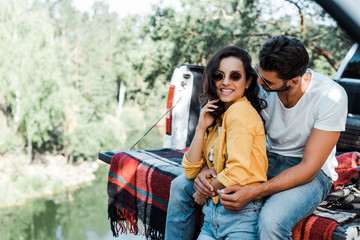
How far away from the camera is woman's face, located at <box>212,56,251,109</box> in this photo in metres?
1.95

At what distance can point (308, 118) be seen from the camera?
1875 millimetres

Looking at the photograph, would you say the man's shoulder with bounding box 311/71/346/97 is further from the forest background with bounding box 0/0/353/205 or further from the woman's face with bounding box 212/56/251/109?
the forest background with bounding box 0/0/353/205

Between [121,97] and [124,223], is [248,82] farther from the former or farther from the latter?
[121,97]

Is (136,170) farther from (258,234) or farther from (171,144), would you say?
(258,234)

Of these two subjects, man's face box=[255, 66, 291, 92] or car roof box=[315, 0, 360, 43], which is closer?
man's face box=[255, 66, 291, 92]

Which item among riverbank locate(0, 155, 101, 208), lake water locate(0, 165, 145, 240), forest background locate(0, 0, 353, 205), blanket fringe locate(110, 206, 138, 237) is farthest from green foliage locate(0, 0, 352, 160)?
blanket fringe locate(110, 206, 138, 237)

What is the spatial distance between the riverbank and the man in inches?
764

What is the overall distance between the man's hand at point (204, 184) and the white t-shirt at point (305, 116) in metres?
0.39

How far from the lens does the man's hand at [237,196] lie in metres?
1.72

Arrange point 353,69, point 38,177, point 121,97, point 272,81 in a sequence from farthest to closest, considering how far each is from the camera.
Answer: point 121,97 → point 38,177 → point 353,69 → point 272,81

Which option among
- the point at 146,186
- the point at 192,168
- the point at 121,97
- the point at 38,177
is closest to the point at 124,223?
the point at 146,186

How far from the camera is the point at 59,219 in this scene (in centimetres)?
1844

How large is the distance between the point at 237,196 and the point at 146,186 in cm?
114

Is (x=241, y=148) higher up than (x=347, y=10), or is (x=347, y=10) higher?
(x=347, y=10)
